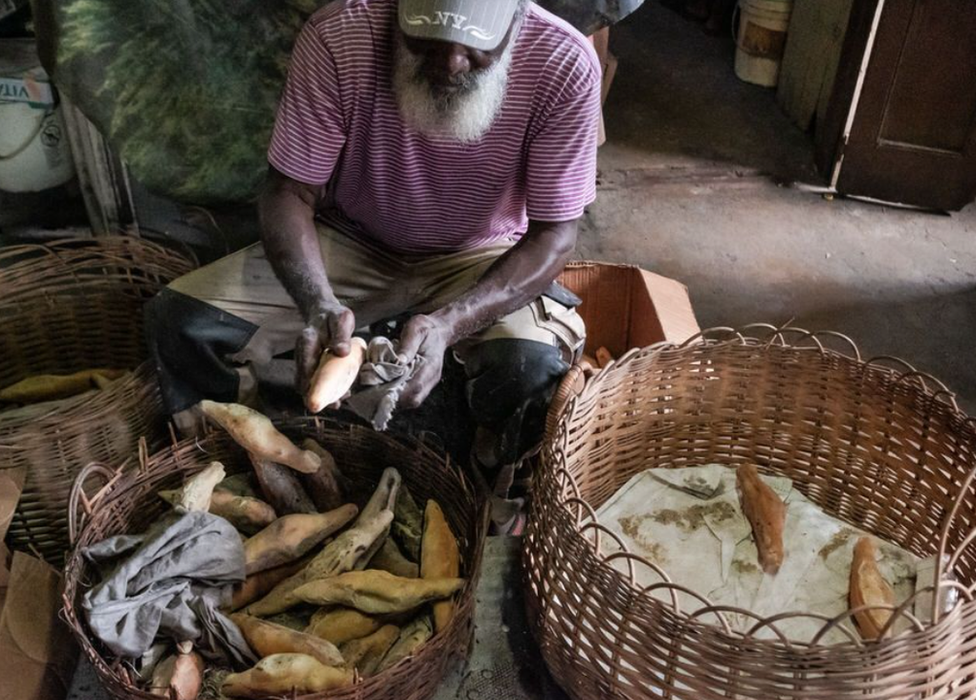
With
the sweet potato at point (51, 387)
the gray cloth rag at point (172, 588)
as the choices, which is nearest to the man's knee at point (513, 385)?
the gray cloth rag at point (172, 588)

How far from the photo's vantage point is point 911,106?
2.70m

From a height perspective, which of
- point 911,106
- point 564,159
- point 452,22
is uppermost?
point 452,22

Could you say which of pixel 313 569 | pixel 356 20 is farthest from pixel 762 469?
pixel 356 20

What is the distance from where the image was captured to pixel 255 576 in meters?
1.28

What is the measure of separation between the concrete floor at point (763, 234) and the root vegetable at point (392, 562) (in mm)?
1288

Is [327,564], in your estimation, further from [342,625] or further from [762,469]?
[762,469]

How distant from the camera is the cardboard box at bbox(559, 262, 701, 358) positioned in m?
1.82

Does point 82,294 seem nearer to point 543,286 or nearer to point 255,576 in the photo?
point 255,576

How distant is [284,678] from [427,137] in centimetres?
85

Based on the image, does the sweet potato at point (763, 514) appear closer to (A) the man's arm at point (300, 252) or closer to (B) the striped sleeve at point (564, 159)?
(B) the striped sleeve at point (564, 159)

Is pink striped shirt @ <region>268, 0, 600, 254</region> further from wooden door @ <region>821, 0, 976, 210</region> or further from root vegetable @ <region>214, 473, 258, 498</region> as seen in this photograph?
wooden door @ <region>821, 0, 976, 210</region>

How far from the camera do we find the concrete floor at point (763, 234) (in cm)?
238

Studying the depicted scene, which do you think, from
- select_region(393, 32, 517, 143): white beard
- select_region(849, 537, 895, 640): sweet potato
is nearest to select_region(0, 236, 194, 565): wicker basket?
select_region(393, 32, 517, 143): white beard

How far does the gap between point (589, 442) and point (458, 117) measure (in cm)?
53
